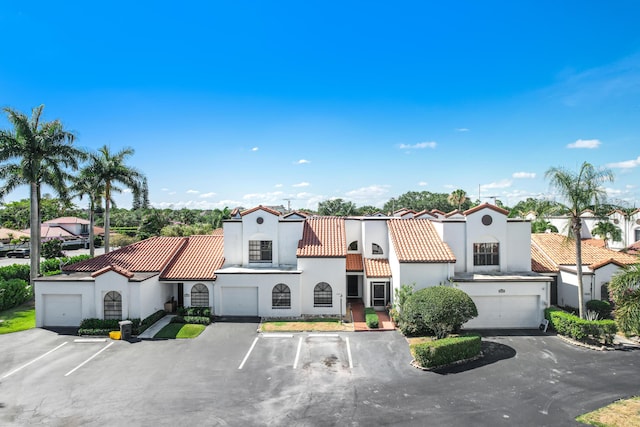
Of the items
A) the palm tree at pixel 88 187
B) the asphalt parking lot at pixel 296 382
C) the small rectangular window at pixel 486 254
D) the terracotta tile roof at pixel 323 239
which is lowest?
the asphalt parking lot at pixel 296 382

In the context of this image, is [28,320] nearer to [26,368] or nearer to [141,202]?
[26,368]

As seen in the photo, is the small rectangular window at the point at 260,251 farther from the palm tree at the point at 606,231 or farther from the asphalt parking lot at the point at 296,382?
the palm tree at the point at 606,231

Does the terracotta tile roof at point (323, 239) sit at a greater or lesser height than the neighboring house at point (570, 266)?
greater

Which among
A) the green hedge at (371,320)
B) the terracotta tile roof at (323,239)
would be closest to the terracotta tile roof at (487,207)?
the terracotta tile roof at (323,239)

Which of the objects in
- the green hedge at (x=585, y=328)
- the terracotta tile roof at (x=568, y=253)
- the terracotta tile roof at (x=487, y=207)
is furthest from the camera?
the terracotta tile roof at (x=568, y=253)

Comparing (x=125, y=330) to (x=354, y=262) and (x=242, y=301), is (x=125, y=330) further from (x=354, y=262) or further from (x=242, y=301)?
(x=354, y=262)
